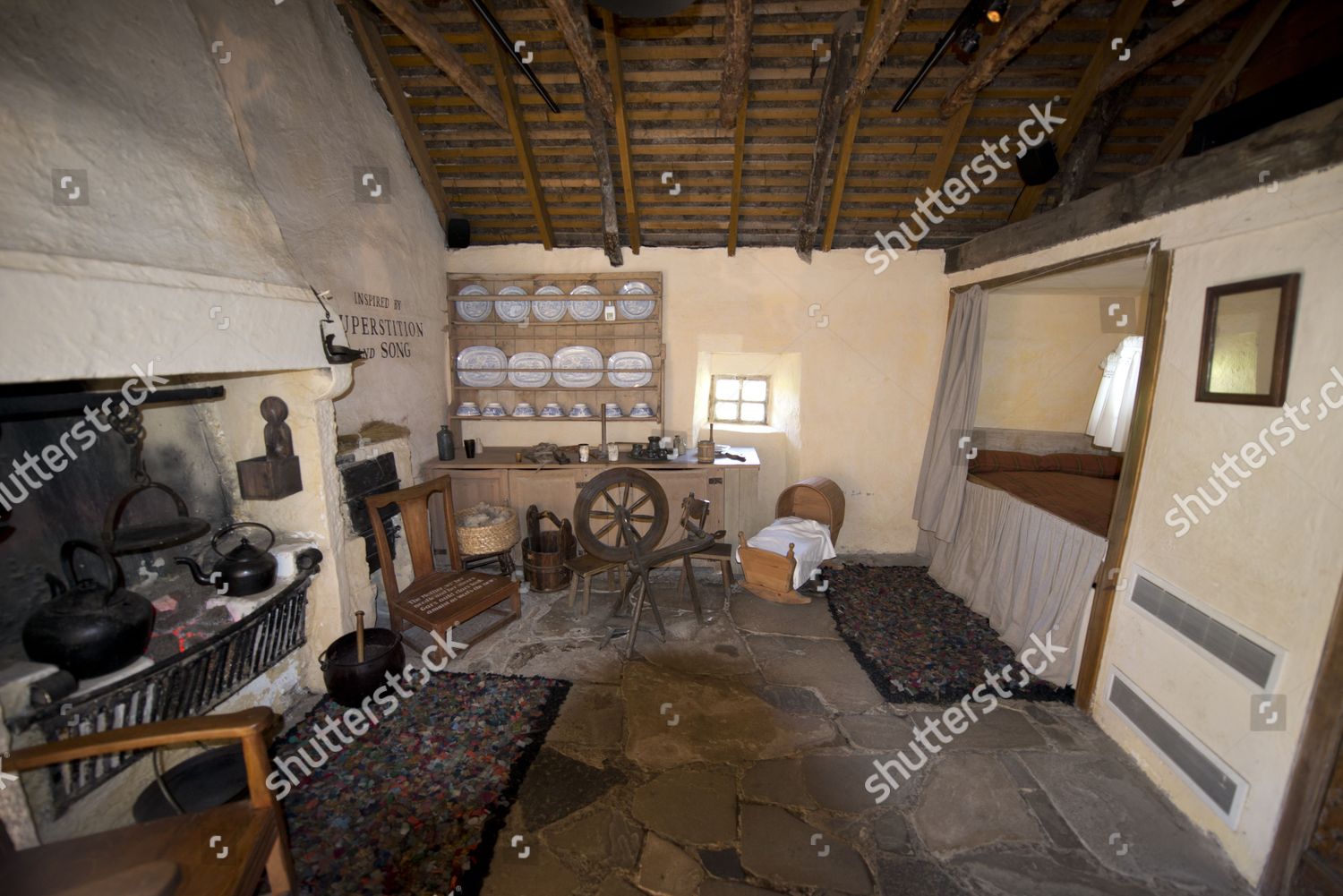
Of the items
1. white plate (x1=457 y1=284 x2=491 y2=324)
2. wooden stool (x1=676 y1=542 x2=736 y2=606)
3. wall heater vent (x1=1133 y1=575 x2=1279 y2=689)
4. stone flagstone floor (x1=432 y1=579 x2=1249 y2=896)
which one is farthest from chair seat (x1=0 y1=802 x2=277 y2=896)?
white plate (x1=457 y1=284 x2=491 y2=324)

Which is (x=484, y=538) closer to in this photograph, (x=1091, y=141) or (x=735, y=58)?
(x=735, y=58)

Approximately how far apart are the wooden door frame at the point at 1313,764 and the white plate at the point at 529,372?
5.95m

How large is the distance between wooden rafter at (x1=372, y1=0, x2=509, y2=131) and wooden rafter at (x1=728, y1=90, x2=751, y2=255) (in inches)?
83.2

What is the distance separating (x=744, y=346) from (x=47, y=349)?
17.3ft

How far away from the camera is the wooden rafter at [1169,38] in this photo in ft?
10.8

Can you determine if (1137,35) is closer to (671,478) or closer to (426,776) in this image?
(671,478)

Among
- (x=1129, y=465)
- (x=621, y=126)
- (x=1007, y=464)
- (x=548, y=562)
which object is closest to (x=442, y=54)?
(x=621, y=126)

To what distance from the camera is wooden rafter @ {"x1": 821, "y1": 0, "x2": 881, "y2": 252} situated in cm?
364

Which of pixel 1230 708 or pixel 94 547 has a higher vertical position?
pixel 94 547

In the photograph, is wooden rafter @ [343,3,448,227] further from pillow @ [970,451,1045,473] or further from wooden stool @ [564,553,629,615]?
pillow @ [970,451,1045,473]

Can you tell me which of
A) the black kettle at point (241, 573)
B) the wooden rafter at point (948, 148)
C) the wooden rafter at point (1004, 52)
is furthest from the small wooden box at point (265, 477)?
the wooden rafter at point (948, 148)

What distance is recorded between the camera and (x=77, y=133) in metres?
2.06

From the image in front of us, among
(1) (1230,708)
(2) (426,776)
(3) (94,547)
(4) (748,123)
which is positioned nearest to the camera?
(3) (94,547)

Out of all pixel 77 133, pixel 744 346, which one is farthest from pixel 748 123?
pixel 77 133
